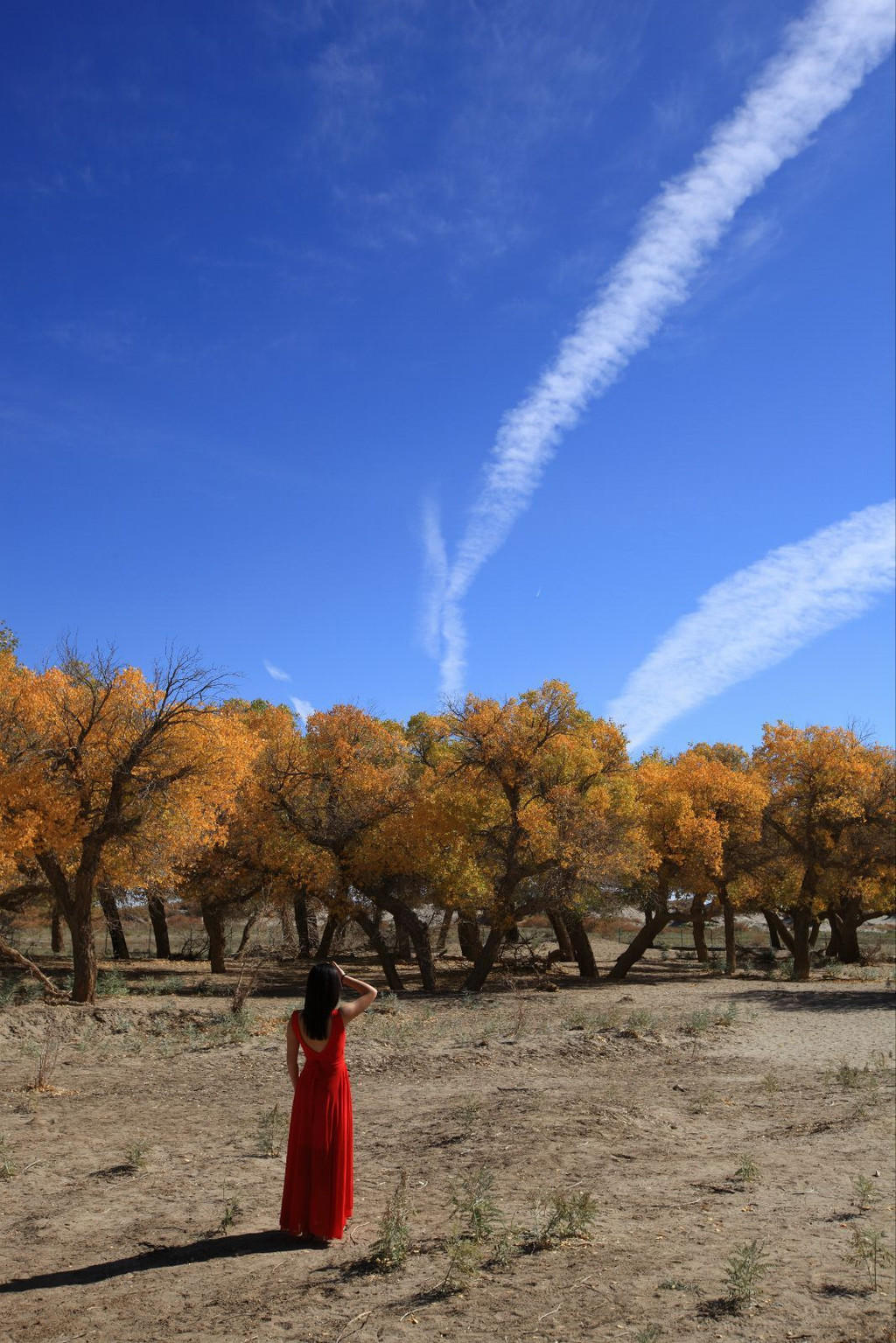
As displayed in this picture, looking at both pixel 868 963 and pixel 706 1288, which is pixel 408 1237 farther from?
pixel 868 963

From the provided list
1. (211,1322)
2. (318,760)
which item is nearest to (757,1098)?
(211,1322)

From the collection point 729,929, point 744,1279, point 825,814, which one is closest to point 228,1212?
point 744,1279

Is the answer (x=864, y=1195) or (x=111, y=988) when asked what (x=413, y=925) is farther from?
(x=864, y=1195)

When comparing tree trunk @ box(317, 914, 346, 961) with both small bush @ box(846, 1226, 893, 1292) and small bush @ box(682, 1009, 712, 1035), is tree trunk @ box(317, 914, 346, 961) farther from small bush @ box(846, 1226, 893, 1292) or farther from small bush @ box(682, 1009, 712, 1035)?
small bush @ box(846, 1226, 893, 1292)

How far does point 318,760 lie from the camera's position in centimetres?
2845

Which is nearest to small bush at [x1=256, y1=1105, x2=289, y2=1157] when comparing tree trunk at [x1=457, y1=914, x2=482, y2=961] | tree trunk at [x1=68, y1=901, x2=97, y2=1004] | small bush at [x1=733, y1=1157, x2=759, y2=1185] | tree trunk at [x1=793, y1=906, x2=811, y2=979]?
small bush at [x1=733, y1=1157, x2=759, y2=1185]

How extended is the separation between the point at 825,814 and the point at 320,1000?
30642 millimetres

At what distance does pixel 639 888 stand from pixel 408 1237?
2839cm

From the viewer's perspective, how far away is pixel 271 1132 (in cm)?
948

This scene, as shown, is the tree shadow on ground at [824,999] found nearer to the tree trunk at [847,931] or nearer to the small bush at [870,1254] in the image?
the tree trunk at [847,931]

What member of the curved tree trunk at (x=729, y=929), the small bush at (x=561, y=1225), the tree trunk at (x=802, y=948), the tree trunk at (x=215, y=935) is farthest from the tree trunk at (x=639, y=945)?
the small bush at (x=561, y=1225)

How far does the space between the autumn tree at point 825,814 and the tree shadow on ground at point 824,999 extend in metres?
5.65

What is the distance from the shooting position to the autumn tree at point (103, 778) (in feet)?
63.2

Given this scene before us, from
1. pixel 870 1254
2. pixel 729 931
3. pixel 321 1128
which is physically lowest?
pixel 870 1254
